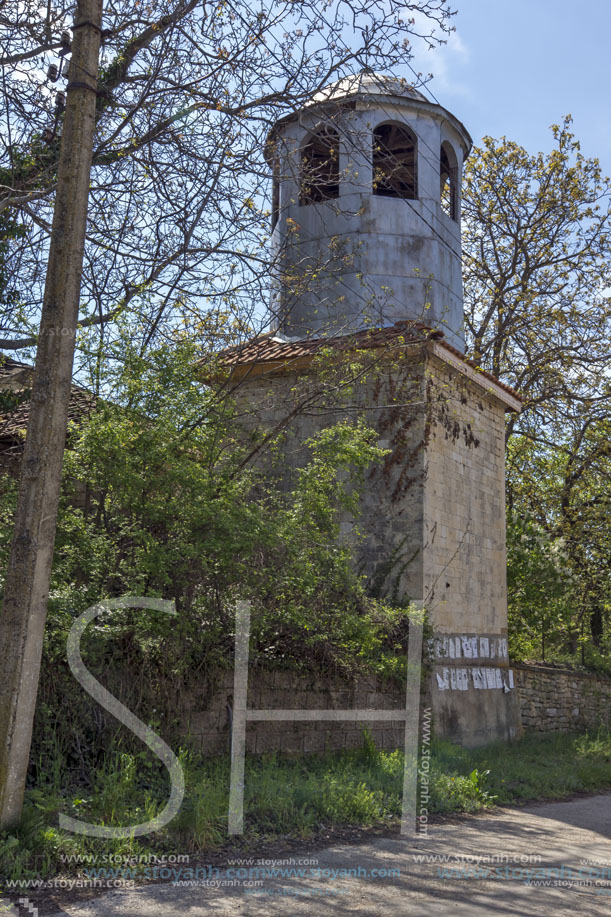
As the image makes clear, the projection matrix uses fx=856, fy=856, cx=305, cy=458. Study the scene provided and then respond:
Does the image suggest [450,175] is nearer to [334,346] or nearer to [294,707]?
[334,346]

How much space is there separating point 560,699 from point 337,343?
31.2 ft

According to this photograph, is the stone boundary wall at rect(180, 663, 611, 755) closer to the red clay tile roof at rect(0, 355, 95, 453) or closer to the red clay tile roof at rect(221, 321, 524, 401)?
the red clay tile roof at rect(0, 355, 95, 453)

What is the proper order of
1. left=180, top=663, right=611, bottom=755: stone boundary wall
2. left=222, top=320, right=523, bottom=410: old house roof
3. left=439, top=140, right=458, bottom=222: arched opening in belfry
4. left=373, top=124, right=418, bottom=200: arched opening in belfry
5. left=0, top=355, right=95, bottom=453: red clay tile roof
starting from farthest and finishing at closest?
1. left=439, top=140, right=458, bottom=222: arched opening in belfry
2. left=373, top=124, right=418, bottom=200: arched opening in belfry
3. left=222, top=320, right=523, bottom=410: old house roof
4. left=0, top=355, right=95, bottom=453: red clay tile roof
5. left=180, top=663, right=611, bottom=755: stone boundary wall

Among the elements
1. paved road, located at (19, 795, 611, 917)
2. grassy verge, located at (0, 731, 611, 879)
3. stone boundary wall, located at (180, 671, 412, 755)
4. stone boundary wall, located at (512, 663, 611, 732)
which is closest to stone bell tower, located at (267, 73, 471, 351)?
stone boundary wall, located at (180, 671, 412, 755)

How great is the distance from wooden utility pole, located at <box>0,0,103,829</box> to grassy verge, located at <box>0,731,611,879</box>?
0.43 m

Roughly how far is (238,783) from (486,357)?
45.2ft

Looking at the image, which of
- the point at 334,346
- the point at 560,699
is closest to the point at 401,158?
the point at 334,346

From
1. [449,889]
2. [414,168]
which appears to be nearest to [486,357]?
[414,168]

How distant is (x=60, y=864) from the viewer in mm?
5621

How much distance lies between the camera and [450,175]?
54.8 ft

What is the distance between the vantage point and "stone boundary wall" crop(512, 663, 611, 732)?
16203 millimetres

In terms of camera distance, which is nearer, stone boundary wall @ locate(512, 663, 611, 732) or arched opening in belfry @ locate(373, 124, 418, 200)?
arched opening in belfry @ locate(373, 124, 418, 200)

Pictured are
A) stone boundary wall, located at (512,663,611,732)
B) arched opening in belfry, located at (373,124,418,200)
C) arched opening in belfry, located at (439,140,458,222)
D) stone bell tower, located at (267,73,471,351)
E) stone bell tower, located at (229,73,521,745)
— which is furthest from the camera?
arched opening in belfry, located at (439,140,458,222)

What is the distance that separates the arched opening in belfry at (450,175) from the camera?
1664 cm
